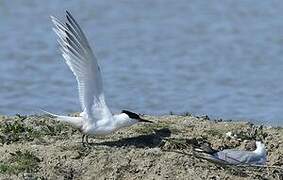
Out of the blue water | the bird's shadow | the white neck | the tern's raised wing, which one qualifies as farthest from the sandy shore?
the blue water

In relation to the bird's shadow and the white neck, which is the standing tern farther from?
the bird's shadow

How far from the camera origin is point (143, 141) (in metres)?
10.7

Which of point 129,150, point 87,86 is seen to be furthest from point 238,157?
point 87,86

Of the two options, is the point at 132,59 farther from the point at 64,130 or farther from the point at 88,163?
the point at 88,163

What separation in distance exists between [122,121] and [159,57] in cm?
1010

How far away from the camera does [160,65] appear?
19.8 meters

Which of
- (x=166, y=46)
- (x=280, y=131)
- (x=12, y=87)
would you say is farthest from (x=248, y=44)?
(x=280, y=131)

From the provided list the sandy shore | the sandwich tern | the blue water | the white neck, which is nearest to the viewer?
the sandy shore

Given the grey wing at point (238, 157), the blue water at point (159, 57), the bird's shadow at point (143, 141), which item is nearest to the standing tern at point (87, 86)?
the bird's shadow at point (143, 141)

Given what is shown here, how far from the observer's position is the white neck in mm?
10516

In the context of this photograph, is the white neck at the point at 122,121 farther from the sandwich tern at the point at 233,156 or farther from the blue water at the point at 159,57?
the blue water at the point at 159,57

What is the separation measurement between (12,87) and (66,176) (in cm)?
888

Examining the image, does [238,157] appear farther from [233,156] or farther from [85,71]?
[85,71]

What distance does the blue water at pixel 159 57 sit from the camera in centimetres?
→ 1703
